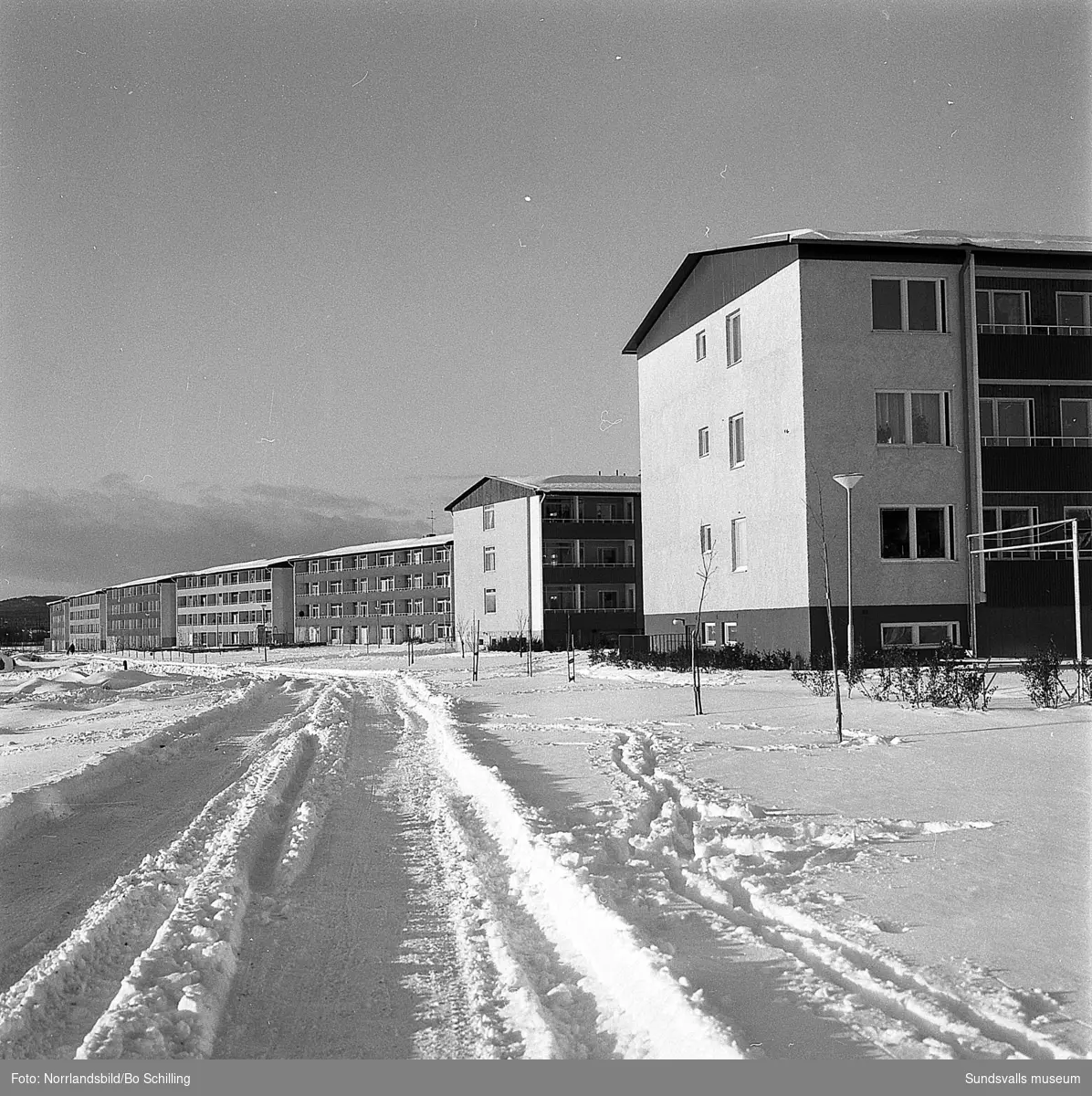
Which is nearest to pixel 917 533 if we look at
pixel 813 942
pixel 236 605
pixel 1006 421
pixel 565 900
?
pixel 1006 421

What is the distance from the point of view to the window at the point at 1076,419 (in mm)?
28516

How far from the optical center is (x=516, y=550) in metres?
60.2

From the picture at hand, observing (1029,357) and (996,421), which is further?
(996,421)

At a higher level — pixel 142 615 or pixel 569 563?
pixel 569 563

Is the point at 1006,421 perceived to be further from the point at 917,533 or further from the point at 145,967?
the point at 145,967

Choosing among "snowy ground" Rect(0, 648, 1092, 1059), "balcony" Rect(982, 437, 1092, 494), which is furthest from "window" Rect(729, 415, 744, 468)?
"snowy ground" Rect(0, 648, 1092, 1059)

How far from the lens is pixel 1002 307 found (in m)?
28.3

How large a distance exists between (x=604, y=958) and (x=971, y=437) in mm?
24993

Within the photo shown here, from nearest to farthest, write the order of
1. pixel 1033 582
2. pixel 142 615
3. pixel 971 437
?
pixel 1033 582
pixel 971 437
pixel 142 615

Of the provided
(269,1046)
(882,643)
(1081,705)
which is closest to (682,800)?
(269,1046)

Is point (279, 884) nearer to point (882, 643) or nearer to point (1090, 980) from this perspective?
point (1090, 980)

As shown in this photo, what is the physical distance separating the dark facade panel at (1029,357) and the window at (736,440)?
6.51m

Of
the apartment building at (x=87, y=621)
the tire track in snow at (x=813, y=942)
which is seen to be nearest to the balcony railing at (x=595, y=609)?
the tire track in snow at (x=813, y=942)

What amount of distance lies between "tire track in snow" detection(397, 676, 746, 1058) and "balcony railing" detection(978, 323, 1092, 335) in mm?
23645
